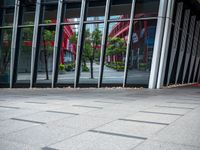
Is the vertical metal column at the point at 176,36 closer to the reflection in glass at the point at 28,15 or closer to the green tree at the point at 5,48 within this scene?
the reflection in glass at the point at 28,15

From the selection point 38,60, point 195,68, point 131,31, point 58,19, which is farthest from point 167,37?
point 195,68

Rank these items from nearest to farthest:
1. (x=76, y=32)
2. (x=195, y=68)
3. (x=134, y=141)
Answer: (x=134, y=141) → (x=76, y=32) → (x=195, y=68)

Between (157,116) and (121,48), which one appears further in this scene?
(121,48)

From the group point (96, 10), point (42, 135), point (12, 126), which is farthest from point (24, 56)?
point (42, 135)

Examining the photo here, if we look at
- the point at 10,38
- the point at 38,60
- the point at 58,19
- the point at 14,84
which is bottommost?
the point at 14,84

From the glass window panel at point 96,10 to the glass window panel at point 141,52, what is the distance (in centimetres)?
233

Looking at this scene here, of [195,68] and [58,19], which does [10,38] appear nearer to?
[58,19]

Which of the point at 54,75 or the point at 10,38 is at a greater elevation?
the point at 10,38

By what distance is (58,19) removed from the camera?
18.6 m

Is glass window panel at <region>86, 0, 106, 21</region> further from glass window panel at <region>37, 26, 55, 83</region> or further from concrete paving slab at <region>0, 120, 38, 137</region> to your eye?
concrete paving slab at <region>0, 120, 38, 137</region>

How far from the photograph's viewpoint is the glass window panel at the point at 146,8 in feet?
53.0

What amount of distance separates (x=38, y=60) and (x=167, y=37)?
857cm

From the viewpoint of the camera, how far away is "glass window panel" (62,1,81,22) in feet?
60.3

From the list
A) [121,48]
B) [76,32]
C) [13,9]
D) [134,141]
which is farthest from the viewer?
[13,9]
